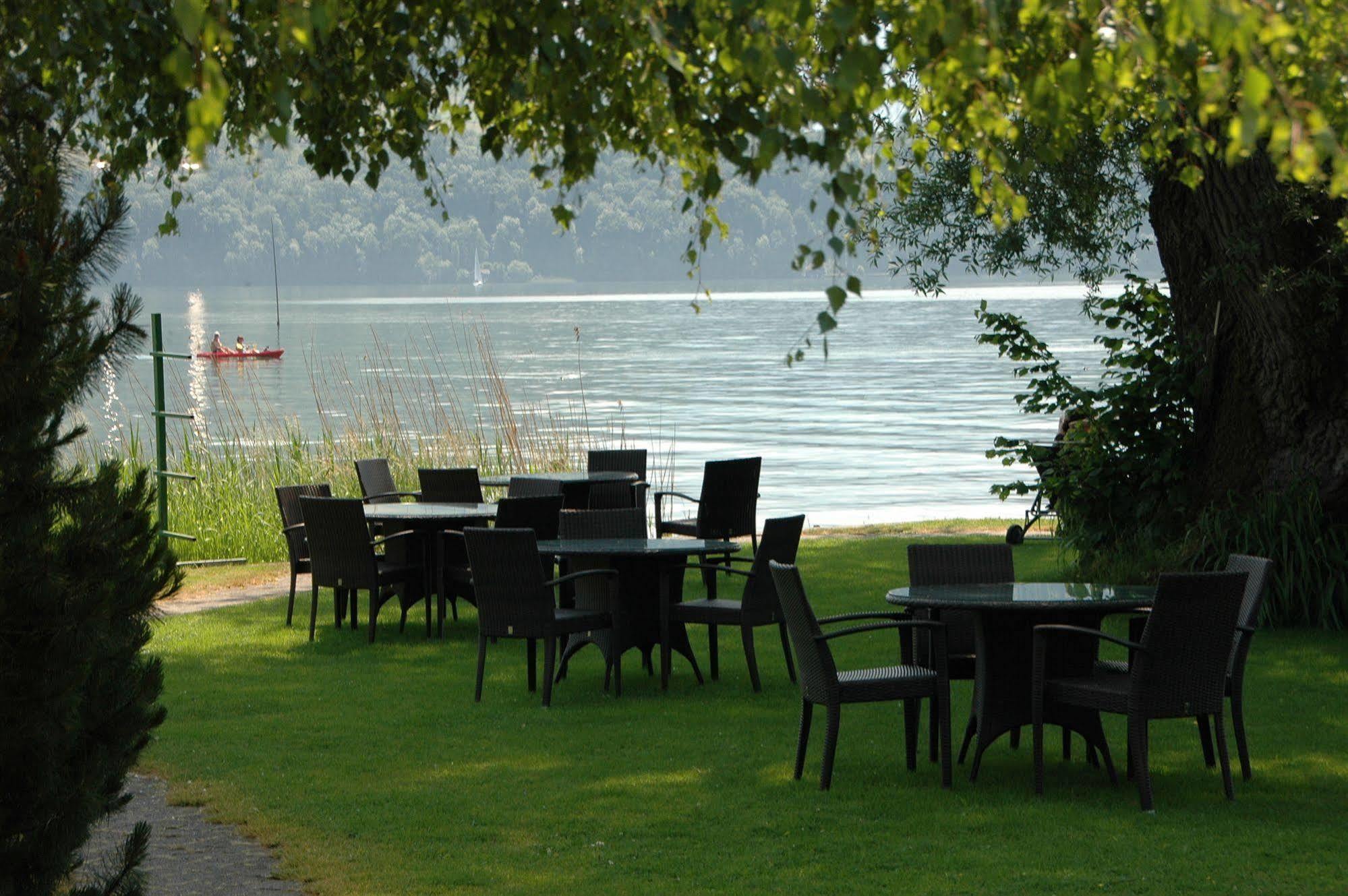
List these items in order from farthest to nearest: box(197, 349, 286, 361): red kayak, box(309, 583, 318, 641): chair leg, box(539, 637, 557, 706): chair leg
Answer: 1. box(197, 349, 286, 361): red kayak
2. box(309, 583, 318, 641): chair leg
3. box(539, 637, 557, 706): chair leg

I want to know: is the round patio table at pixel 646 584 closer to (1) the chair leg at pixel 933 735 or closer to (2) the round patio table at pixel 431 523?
(2) the round patio table at pixel 431 523

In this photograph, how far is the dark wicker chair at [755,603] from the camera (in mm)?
8875

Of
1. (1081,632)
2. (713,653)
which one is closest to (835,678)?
(1081,632)

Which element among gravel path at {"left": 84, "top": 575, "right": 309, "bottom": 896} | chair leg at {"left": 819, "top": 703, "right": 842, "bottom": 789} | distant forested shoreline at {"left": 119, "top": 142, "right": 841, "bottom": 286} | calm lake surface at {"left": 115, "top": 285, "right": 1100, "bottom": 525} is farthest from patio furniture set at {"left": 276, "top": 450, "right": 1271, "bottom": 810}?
distant forested shoreline at {"left": 119, "top": 142, "right": 841, "bottom": 286}

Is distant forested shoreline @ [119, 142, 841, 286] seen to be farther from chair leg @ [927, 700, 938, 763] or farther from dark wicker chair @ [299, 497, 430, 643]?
chair leg @ [927, 700, 938, 763]

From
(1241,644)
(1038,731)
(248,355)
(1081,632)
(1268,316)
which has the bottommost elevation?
(1038,731)

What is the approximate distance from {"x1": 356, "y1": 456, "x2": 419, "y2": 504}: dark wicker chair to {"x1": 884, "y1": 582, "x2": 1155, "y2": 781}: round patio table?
704cm

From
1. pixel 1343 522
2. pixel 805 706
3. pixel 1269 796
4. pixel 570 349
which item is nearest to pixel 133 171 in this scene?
pixel 805 706

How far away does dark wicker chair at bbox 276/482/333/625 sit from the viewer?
11672mm

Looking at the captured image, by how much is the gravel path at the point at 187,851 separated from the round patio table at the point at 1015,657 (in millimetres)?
2661

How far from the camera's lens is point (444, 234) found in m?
159

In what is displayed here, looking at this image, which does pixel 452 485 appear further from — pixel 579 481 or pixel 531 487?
pixel 579 481

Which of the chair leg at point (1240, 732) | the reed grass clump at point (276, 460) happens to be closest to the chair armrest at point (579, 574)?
the chair leg at point (1240, 732)

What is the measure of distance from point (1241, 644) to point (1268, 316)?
15.7ft
